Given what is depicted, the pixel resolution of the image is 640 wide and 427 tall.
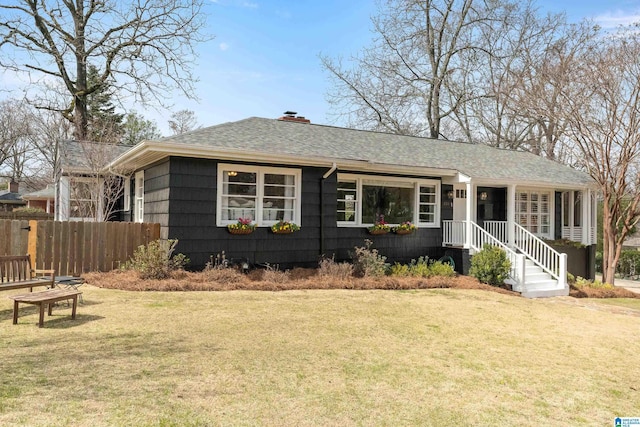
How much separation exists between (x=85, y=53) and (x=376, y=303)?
20447 mm

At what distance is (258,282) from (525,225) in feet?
35.9

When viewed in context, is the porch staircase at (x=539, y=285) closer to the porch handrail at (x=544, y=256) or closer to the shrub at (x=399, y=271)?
the porch handrail at (x=544, y=256)

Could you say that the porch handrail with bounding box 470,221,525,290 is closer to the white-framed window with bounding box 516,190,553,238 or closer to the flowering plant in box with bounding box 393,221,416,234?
the flowering plant in box with bounding box 393,221,416,234

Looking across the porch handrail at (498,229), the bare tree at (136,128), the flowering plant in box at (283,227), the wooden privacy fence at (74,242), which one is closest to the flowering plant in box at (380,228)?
the flowering plant in box at (283,227)

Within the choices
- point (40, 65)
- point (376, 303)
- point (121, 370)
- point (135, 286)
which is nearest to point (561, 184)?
point (376, 303)

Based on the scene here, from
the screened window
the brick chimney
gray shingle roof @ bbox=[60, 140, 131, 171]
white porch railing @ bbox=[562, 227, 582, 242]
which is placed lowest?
white porch railing @ bbox=[562, 227, 582, 242]

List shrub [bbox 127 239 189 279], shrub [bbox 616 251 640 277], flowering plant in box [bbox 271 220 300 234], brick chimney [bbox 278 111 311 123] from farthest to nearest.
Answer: shrub [bbox 616 251 640 277] < brick chimney [bbox 278 111 311 123] < flowering plant in box [bbox 271 220 300 234] < shrub [bbox 127 239 189 279]

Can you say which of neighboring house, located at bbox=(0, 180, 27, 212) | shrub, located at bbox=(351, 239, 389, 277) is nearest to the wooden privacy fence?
shrub, located at bbox=(351, 239, 389, 277)

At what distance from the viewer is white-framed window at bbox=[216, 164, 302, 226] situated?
10508 mm

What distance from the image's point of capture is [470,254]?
1287cm

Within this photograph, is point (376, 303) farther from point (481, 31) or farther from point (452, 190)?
point (481, 31)

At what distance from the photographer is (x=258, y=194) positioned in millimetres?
10867

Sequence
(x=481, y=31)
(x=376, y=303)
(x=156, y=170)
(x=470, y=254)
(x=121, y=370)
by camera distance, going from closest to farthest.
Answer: (x=121, y=370), (x=376, y=303), (x=156, y=170), (x=470, y=254), (x=481, y=31)

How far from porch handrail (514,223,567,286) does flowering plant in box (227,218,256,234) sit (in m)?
7.47
